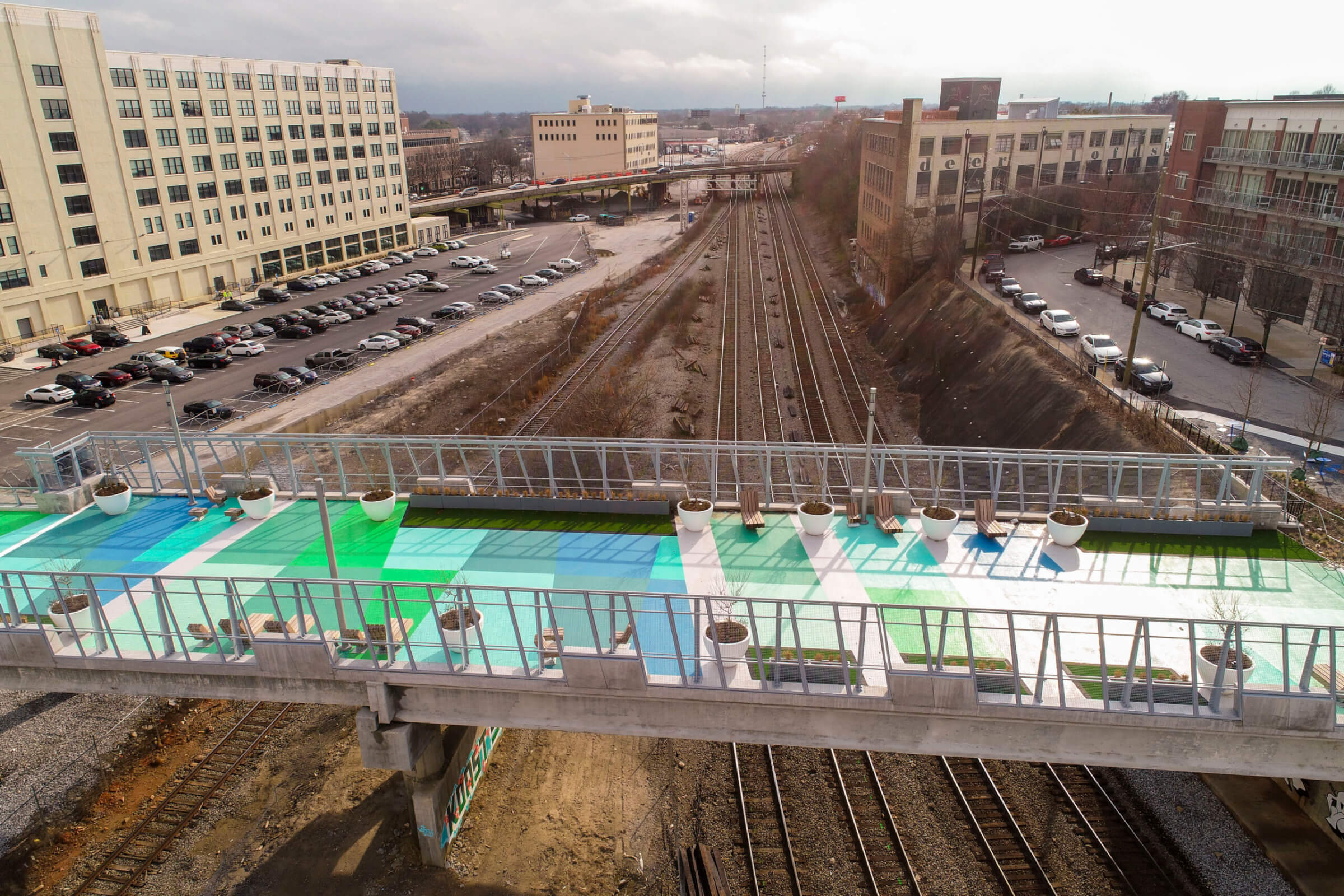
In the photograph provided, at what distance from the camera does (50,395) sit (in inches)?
1492

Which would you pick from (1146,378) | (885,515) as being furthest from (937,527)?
(1146,378)

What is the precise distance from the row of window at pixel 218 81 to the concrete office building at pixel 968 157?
42589 mm

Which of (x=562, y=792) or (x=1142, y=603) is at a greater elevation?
(x=1142, y=603)

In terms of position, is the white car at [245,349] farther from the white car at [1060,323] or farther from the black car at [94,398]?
the white car at [1060,323]

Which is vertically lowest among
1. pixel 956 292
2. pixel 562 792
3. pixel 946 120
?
pixel 562 792

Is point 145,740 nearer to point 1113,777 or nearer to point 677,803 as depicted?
point 677,803

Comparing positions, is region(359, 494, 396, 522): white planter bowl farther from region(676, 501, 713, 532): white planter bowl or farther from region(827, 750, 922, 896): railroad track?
region(827, 750, 922, 896): railroad track

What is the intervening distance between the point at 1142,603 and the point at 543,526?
9.95 metres

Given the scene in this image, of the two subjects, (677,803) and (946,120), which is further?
(946,120)

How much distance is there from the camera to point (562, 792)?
14.7 m

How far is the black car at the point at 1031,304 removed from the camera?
128 feet

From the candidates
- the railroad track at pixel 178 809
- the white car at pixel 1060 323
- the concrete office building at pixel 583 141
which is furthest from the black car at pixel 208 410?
the concrete office building at pixel 583 141

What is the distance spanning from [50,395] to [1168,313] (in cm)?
5221

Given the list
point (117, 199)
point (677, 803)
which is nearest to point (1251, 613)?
point (677, 803)
